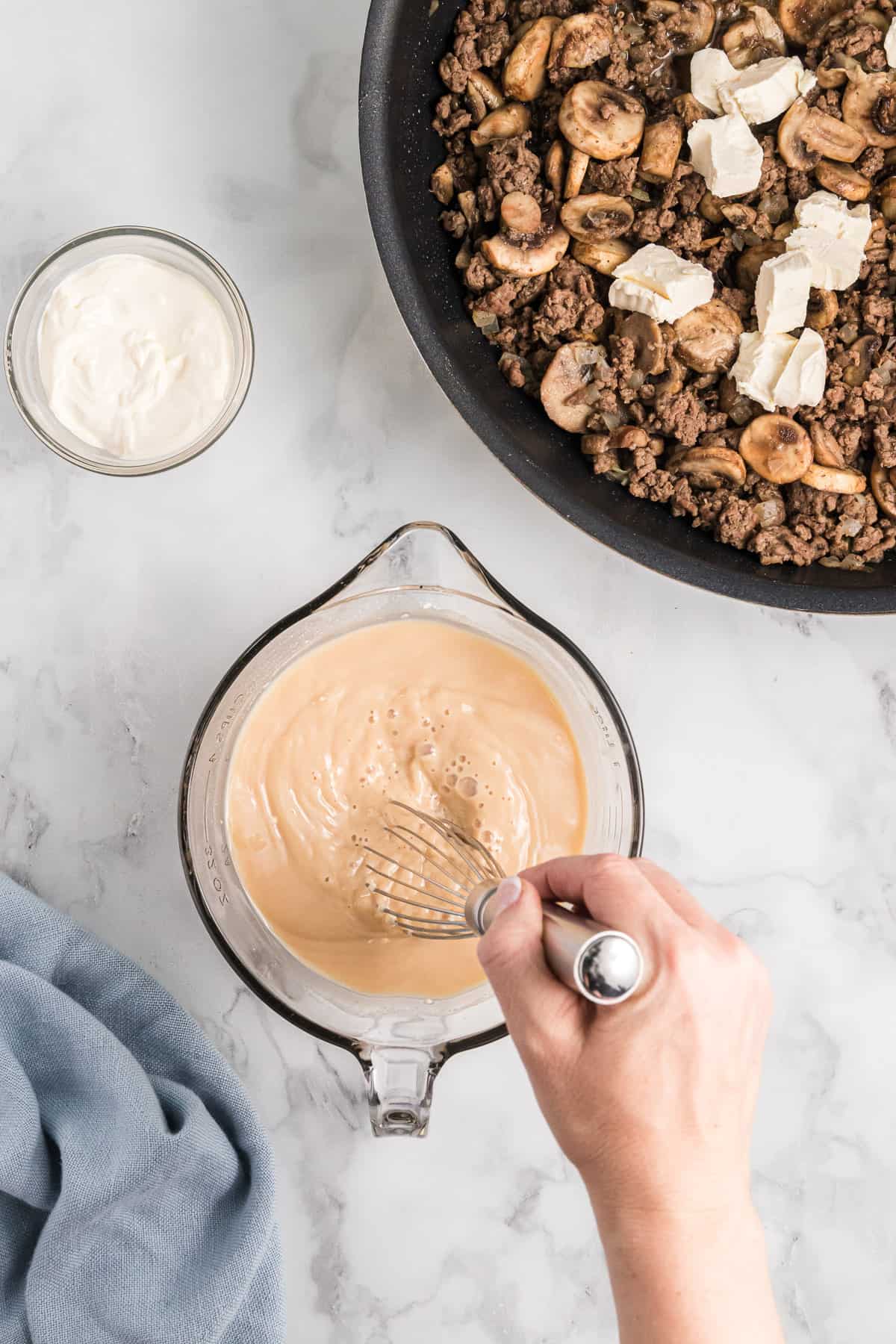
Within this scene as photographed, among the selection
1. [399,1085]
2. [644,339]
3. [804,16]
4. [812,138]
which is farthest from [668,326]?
[399,1085]

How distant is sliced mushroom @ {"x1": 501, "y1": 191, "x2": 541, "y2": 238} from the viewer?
1.15m

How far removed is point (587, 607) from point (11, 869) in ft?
2.25

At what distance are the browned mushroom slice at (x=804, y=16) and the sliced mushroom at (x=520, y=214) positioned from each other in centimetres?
32

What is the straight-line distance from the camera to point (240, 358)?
121 centimetres

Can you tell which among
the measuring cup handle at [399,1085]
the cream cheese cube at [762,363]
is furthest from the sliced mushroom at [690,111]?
the measuring cup handle at [399,1085]

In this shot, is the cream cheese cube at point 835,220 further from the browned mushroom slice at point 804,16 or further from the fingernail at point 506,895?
the fingernail at point 506,895

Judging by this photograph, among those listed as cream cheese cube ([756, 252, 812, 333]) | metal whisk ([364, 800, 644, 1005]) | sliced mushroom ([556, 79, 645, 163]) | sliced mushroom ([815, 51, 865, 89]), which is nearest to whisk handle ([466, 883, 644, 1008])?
metal whisk ([364, 800, 644, 1005])

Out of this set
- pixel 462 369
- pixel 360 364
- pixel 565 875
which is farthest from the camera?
pixel 360 364

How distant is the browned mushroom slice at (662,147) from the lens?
1.17 m

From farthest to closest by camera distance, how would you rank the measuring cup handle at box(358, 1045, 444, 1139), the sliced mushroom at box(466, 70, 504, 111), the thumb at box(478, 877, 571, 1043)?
the sliced mushroom at box(466, 70, 504, 111) → the measuring cup handle at box(358, 1045, 444, 1139) → the thumb at box(478, 877, 571, 1043)

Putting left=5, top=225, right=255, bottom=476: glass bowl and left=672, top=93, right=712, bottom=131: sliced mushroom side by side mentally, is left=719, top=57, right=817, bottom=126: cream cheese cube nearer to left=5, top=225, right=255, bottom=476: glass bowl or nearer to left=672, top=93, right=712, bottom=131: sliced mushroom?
left=672, top=93, right=712, bottom=131: sliced mushroom

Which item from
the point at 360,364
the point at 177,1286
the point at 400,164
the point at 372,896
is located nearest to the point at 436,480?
the point at 360,364

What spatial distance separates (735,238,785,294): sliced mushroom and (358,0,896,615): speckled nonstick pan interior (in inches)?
9.1

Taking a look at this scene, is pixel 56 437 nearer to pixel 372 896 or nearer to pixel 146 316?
pixel 146 316
